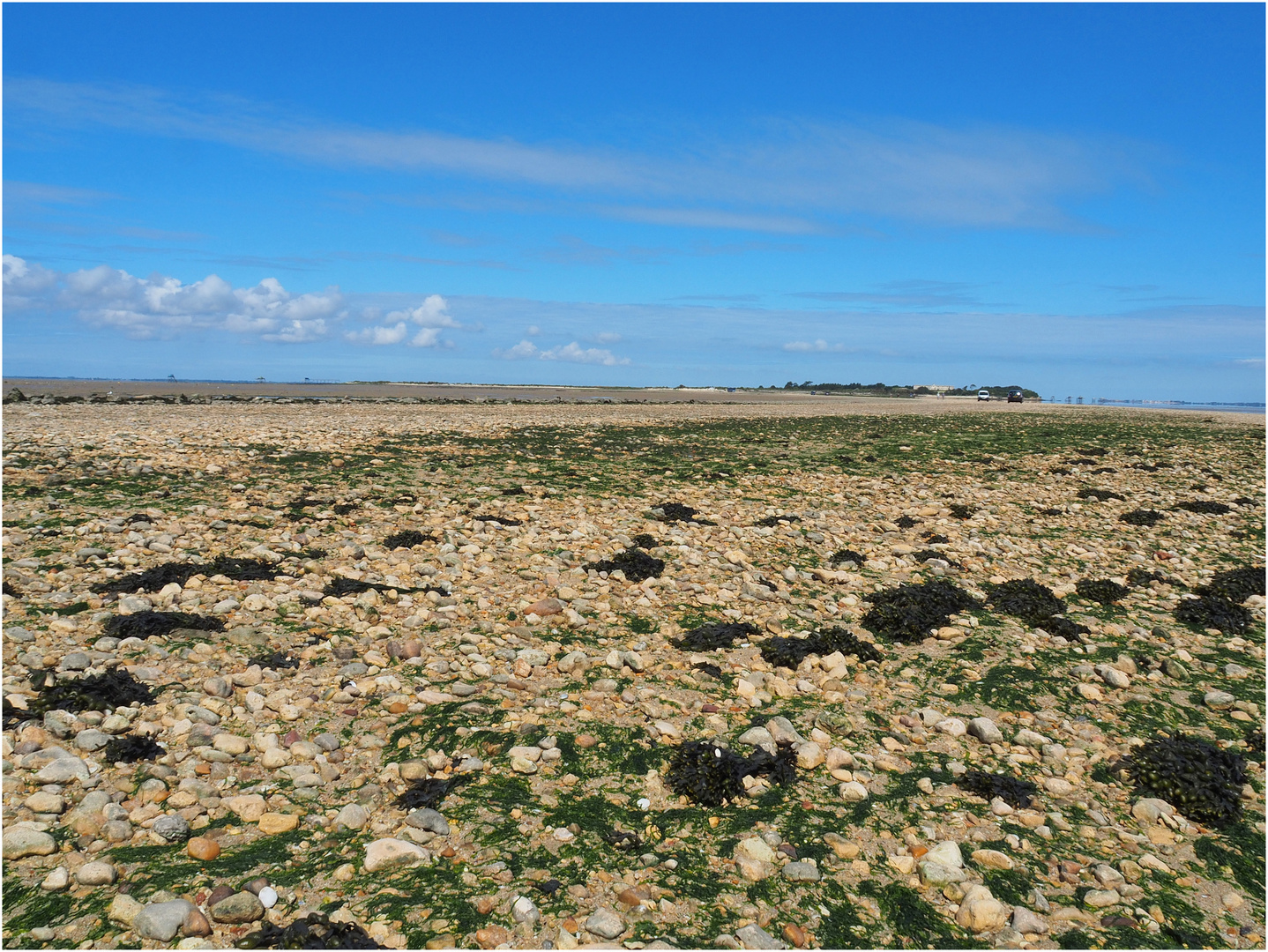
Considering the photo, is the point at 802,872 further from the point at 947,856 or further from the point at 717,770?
the point at 717,770

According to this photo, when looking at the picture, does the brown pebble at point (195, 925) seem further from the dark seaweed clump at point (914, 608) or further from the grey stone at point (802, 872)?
the dark seaweed clump at point (914, 608)

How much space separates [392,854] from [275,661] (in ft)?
12.1

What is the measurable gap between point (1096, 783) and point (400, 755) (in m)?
6.76

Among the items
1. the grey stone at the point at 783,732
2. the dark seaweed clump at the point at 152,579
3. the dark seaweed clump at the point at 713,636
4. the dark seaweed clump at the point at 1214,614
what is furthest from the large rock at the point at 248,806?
the dark seaweed clump at the point at 1214,614

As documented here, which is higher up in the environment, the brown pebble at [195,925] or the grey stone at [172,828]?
the grey stone at [172,828]

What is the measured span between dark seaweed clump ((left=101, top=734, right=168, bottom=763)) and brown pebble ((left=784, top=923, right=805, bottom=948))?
5527 millimetres

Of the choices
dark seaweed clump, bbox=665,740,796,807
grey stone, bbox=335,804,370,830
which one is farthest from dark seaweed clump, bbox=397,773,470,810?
dark seaweed clump, bbox=665,740,796,807

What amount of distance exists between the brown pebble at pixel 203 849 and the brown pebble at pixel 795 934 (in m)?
4.22

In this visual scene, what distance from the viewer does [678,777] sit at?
22.6 feet

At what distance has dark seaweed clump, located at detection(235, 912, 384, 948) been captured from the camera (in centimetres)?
476

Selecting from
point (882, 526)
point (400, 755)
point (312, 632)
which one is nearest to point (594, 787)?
point (400, 755)

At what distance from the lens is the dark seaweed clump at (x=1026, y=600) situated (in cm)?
1142

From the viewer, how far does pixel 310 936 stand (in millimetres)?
4832

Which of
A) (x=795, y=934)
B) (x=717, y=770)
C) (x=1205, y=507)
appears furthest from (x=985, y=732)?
(x=1205, y=507)
